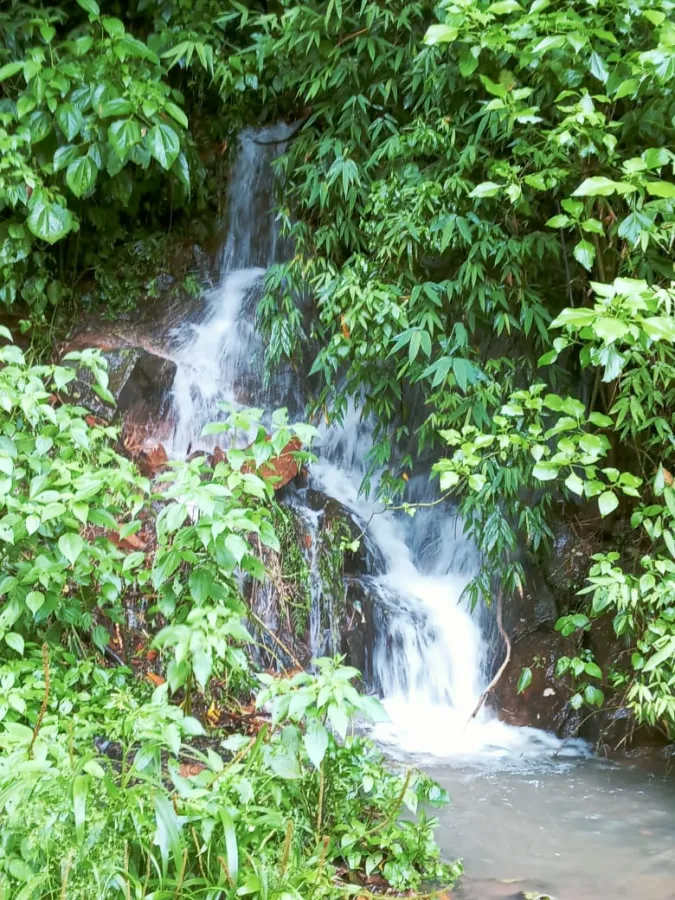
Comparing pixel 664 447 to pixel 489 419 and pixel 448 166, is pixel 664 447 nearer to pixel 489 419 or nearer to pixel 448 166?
pixel 489 419

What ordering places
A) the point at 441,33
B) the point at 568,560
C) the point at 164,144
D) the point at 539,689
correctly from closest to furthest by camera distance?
the point at 441,33, the point at 539,689, the point at 568,560, the point at 164,144

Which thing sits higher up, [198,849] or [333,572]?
[333,572]

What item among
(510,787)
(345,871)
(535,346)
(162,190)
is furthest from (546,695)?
(162,190)

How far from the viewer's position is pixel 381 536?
4875mm

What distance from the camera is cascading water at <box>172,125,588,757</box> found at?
397 cm

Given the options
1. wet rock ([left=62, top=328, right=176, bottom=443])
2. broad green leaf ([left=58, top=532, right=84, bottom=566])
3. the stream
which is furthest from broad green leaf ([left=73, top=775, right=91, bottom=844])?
wet rock ([left=62, top=328, right=176, bottom=443])

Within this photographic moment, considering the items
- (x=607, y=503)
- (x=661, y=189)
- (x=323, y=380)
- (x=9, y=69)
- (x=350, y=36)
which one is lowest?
(x=607, y=503)

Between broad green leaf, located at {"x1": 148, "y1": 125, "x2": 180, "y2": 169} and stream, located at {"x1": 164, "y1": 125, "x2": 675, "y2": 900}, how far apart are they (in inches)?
54.0

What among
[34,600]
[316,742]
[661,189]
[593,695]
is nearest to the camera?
[316,742]

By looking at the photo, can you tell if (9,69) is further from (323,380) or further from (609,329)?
(609,329)

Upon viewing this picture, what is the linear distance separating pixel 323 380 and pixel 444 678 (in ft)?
7.16

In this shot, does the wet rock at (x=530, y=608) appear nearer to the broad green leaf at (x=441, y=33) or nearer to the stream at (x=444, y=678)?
the stream at (x=444, y=678)

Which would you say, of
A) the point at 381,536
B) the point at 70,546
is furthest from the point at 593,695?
the point at 70,546

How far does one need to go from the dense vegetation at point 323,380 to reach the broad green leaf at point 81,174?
0.01m
